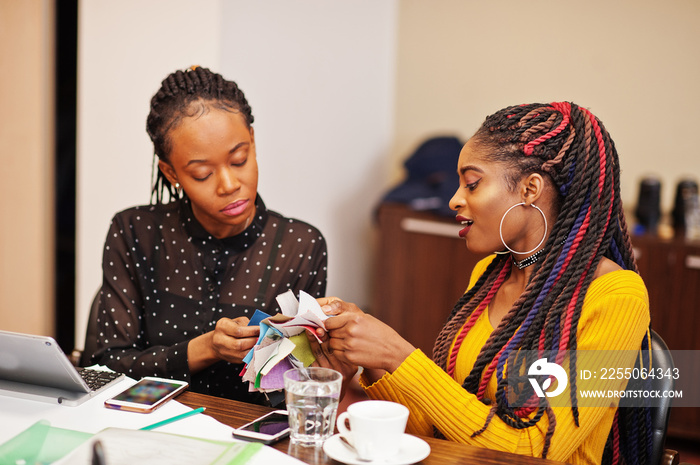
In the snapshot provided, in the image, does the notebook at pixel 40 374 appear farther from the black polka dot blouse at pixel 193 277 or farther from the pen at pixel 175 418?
the black polka dot blouse at pixel 193 277

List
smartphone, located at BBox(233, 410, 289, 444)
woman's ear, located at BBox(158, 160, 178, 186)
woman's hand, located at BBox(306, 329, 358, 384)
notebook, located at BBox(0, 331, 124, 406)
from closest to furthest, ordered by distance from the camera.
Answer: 1. smartphone, located at BBox(233, 410, 289, 444)
2. notebook, located at BBox(0, 331, 124, 406)
3. woman's hand, located at BBox(306, 329, 358, 384)
4. woman's ear, located at BBox(158, 160, 178, 186)

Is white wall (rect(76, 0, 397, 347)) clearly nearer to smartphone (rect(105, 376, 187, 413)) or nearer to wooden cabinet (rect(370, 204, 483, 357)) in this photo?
wooden cabinet (rect(370, 204, 483, 357))

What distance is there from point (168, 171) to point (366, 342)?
818 mm

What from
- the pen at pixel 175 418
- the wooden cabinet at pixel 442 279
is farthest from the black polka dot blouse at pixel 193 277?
the wooden cabinet at pixel 442 279

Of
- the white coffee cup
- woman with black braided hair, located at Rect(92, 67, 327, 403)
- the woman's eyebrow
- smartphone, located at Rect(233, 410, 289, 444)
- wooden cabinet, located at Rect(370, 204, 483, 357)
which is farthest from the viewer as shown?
wooden cabinet, located at Rect(370, 204, 483, 357)

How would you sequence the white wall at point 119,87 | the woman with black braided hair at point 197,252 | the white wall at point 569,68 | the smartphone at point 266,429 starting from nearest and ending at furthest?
the smartphone at point 266,429 → the woman with black braided hair at point 197,252 → the white wall at point 119,87 → the white wall at point 569,68

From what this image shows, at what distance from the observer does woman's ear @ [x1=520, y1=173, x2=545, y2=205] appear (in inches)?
59.9

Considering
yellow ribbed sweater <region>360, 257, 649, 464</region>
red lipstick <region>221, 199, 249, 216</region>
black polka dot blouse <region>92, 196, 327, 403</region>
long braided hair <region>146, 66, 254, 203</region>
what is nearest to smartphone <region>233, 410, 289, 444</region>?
yellow ribbed sweater <region>360, 257, 649, 464</region>

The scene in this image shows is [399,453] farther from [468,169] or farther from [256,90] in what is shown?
[256,90]

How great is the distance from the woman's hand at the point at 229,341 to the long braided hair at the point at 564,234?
487mm

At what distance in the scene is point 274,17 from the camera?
315cm

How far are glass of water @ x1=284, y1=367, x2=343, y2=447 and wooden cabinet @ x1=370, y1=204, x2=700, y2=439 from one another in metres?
2.22

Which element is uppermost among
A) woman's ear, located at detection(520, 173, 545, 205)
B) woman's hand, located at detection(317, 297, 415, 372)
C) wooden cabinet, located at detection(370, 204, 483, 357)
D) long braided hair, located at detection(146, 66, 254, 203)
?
long braided hair, located at detection(146, 66, 254, 203)

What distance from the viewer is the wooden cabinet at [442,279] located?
2977 millimetres
